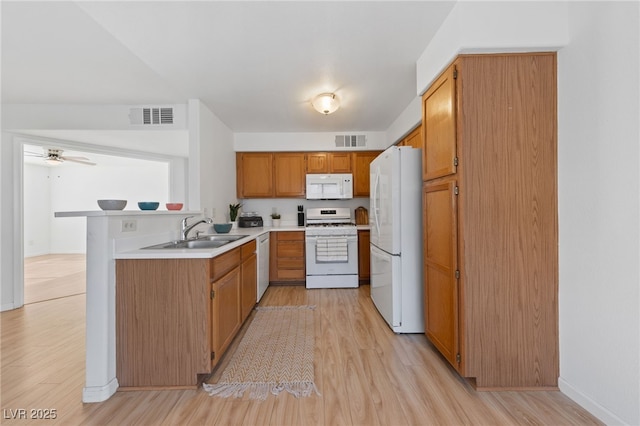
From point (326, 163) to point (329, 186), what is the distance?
0.38m

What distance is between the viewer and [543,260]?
5.74 feet

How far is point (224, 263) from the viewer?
2199 mm

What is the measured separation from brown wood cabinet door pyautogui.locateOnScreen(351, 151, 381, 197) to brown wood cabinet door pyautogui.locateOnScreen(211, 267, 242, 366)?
2.64 meters

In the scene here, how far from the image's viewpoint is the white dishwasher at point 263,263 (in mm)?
3549

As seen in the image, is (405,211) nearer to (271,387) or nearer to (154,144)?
(271,387)

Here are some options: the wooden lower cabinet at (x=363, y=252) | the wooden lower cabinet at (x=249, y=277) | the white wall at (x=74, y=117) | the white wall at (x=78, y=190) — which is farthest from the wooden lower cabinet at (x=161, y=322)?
the white wall at (x=78, y=190)

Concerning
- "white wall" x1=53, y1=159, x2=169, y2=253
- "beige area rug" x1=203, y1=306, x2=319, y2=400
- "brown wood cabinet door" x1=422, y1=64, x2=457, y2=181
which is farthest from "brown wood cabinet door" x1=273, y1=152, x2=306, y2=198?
"white wall" x1=53, y1=159, x2=169, y2=253

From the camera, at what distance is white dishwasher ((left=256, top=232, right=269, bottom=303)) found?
3.55 m

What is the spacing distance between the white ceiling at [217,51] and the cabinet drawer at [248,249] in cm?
162

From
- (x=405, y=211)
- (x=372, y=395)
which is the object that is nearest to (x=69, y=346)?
(x=372, y=395)

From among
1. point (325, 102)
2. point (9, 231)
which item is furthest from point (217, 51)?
point (9, 231)

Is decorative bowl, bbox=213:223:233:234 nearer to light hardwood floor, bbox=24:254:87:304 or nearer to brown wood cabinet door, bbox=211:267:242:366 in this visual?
brown wood cabinet door, bbox=211:267:242:366

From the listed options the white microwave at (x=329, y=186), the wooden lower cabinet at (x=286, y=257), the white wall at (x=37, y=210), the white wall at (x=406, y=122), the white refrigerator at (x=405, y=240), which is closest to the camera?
the white refrigerator at (x=405, y=240)

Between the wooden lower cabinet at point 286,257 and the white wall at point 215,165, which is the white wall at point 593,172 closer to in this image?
the white wall at point 215,165
